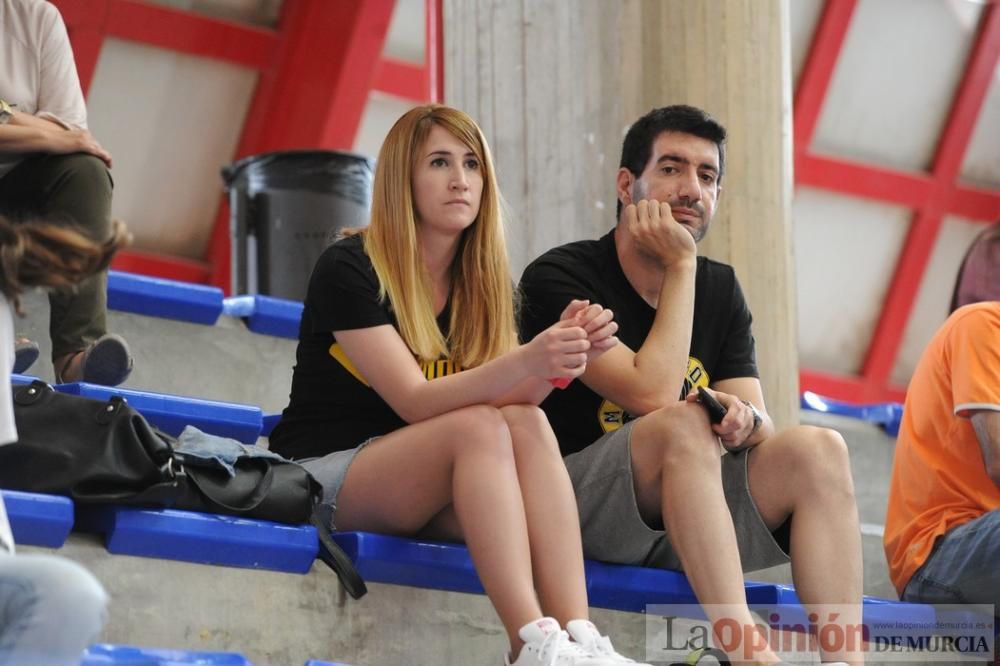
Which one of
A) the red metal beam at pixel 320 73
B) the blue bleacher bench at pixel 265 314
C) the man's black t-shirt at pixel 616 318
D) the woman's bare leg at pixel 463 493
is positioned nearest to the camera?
the woman's bare leg at pixel 463 493

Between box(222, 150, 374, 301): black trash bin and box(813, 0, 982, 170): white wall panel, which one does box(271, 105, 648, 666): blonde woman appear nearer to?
box(222, 150, 374, 301): black trash bin

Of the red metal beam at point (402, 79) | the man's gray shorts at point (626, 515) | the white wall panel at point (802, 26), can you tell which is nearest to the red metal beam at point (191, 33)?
the red metal beam at point (402, 79)

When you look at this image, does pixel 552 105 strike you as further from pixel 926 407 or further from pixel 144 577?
pixel 144 577

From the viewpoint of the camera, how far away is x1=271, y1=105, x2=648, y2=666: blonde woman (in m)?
2.04

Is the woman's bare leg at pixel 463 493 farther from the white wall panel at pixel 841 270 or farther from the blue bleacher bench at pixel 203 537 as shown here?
the white wall panel at pixel 841 270

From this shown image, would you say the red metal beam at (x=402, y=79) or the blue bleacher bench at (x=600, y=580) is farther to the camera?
the red metal beam at (x=402, y=79)

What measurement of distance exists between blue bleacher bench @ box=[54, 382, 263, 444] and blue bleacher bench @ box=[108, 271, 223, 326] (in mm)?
467

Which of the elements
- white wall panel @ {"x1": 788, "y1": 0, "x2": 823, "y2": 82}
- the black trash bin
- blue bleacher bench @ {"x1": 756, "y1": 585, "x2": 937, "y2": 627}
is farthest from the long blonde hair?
white wall panel @ {"x1": 788, "y1": 0, "x2": 823, "y2": 82}

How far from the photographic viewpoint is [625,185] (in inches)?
106

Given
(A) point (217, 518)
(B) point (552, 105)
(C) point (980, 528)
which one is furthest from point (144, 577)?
(B) point (552, 105)

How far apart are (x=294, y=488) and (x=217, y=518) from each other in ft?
Answer: 0.39

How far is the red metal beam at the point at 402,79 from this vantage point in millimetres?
6689

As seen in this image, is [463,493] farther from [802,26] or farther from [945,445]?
[802,26]

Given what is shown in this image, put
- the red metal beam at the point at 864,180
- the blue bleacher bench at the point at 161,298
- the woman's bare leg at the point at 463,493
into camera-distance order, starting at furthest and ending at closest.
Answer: the red metal beam at the point at 864,180 → the blue bleacher bench at the point at 161,298 → the woman's bare leg at the point at 463,493
